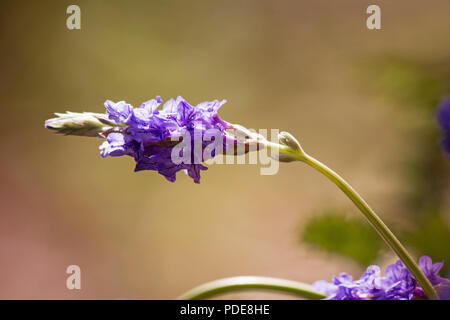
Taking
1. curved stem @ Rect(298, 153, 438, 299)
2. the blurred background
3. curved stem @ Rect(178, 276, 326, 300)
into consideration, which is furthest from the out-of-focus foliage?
the blurred background

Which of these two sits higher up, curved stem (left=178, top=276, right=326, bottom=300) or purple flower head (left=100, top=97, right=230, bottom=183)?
purple flower head (left=100, top=97, right=230, bottom=183)

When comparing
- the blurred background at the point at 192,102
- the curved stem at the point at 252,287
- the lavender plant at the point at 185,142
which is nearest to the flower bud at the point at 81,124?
the lavender plant at the point at 185,142

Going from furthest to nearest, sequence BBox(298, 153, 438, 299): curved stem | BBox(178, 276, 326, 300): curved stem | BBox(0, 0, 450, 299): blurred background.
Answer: BBox(0, 0, 450, 299): blurred background
BBox(178, 276, 326, 300): curved stem
BBox(298, 153, 438, 299): curved stem

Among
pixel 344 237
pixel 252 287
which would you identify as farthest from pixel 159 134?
pixel 344 237

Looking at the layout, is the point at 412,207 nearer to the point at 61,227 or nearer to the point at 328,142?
the point at 328,142

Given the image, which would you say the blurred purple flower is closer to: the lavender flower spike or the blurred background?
the lavender flower spike

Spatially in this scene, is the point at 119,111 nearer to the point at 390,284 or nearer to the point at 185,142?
the point at 185,142
